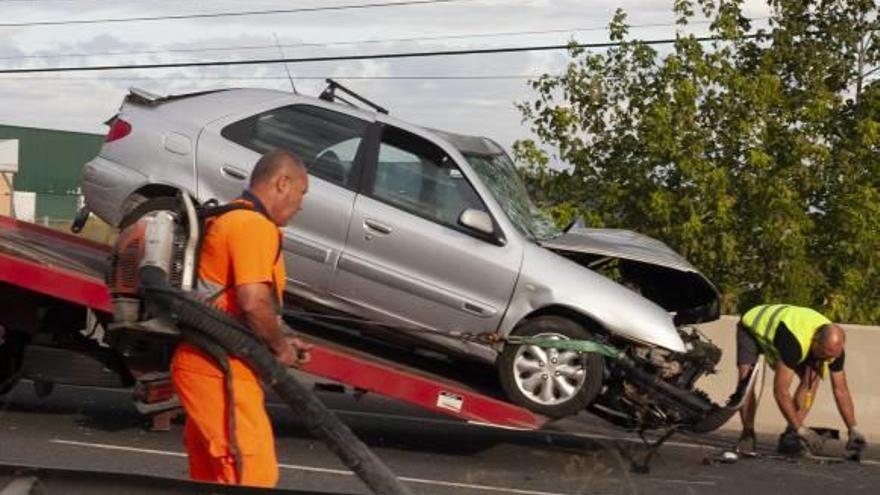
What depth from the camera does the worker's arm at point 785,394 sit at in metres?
10.7

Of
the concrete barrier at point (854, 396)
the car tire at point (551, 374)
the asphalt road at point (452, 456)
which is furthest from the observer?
the concrete barrier at point (854, 396)

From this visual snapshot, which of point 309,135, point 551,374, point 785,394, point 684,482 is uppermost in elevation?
point 309,135

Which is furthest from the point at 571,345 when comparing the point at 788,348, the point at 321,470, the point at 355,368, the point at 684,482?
the point at 788,348

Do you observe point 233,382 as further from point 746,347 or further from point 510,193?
point 746,347

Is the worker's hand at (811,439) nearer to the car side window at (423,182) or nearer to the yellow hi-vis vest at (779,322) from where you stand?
the yellow hi-vis vest at (779,322)

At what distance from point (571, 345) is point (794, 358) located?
252cm

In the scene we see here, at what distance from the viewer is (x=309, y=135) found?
9328mm

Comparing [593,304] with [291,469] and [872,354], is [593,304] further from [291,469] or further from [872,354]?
[872,354]

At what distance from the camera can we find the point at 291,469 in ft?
29.0

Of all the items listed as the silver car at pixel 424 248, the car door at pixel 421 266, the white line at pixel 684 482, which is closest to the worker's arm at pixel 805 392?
the silver car at pixel 424 248

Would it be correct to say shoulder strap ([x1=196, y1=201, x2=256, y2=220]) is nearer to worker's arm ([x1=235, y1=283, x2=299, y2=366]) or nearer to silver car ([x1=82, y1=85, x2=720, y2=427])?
worker's arm ([x1=235, y1=283, x2=299, y2=366])

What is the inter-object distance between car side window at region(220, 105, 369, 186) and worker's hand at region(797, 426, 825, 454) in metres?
4.03

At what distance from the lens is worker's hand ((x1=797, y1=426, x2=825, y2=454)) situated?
10703 millimetres

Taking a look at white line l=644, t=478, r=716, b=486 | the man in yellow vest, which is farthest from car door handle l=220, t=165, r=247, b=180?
the man in yellow vest
